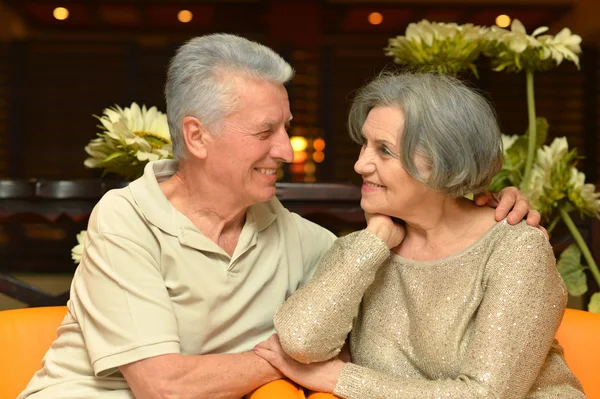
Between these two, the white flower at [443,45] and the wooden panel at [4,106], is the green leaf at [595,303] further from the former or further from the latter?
the wooden panel at [4,106]

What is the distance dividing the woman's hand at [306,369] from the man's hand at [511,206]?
52 centimetres

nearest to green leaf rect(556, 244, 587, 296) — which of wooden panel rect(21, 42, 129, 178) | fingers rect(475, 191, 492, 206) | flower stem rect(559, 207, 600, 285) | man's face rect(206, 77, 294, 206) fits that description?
flower stem rect(559, 207, 600, 285)

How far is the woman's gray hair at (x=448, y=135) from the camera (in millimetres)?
1741

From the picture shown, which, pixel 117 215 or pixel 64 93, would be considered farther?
pixel 64 93

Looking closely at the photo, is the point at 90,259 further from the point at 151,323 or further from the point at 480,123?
the point at 480,123

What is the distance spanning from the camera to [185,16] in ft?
28.3

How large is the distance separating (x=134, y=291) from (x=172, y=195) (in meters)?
0.31

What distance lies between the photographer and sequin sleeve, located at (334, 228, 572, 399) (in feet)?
5.41

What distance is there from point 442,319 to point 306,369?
34 centimetres

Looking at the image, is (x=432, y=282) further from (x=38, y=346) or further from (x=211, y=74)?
(x=38, y=346)

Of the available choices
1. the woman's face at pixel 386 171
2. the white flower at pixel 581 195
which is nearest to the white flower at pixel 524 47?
the white flower at pixel 581 195

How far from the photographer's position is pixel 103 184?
7.95 feet

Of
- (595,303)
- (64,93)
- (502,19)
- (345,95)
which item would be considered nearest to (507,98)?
(345,95)

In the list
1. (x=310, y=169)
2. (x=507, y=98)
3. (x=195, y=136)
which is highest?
(x=195, y=136)
